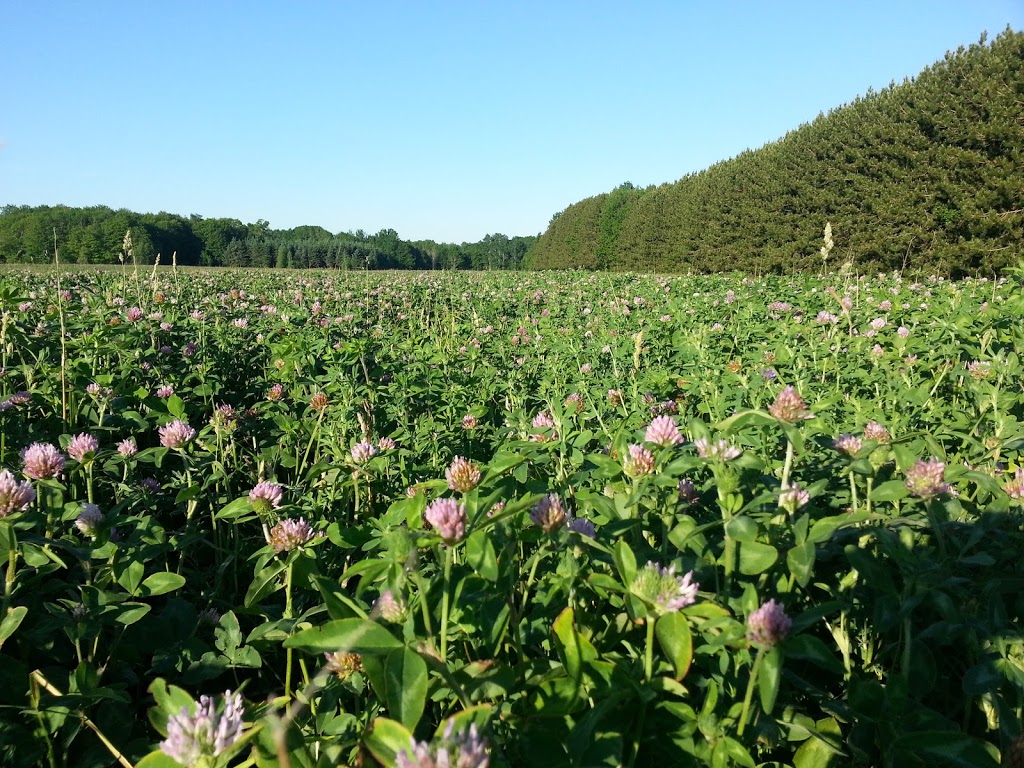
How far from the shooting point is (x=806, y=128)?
16.8m

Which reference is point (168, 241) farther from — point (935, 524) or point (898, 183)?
point (935, 524)

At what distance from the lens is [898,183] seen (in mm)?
13844

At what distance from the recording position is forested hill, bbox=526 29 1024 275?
1217 cm

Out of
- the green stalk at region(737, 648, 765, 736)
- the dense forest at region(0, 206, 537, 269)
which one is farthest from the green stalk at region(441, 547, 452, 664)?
the dense forest at region(0, 206, 537, 269)

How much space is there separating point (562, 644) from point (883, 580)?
645 mm

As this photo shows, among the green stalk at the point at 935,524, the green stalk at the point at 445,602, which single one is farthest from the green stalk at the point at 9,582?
the green stalk at the point at 935,524

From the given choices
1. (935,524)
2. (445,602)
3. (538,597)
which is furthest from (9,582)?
(935,524)

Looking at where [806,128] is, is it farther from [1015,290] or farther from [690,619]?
[690,619]

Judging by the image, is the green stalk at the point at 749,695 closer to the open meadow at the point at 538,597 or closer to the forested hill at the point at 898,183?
the open meadow at the point at 538,597

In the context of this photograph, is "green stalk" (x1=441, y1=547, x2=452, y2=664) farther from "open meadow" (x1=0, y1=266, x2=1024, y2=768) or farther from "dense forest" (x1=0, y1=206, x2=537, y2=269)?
"dense forest" (x1=0, y1=206, x2=537, y2=269)

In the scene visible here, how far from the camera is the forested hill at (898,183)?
12172mm

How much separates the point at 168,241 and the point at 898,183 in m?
35.9

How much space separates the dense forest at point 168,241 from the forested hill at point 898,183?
9.33 m

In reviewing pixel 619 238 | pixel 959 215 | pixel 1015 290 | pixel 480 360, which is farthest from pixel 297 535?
pixel 619 238
